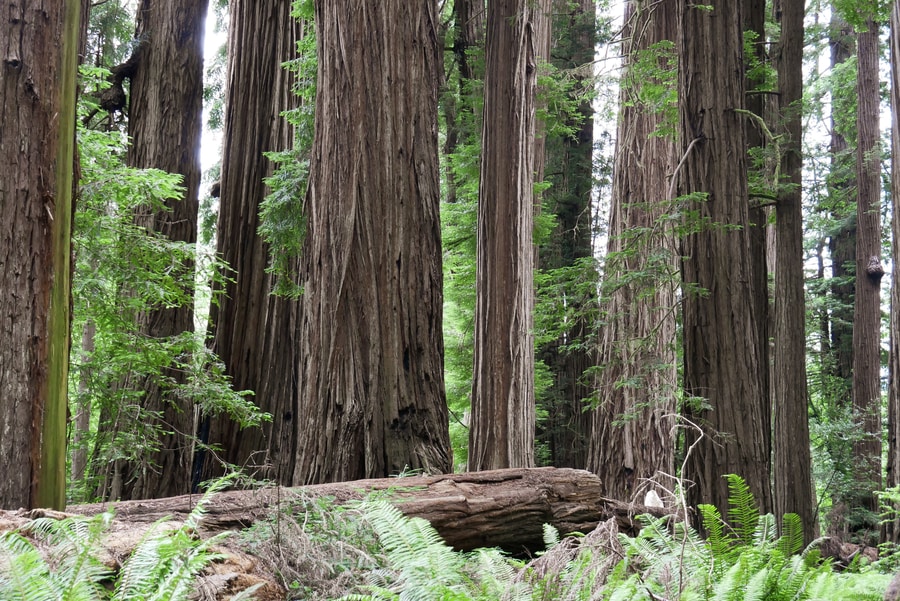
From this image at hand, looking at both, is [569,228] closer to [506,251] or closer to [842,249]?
[506,251]

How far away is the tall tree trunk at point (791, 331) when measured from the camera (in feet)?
35.1

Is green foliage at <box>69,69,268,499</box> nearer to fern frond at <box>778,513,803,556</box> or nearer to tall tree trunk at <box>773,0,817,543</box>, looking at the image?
fern frond at <box>778,513,803,556</box>

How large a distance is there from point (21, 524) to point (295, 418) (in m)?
5.16

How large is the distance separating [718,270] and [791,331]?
4.82 meters

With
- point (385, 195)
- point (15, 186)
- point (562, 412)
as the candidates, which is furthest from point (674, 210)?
point (562, 412)

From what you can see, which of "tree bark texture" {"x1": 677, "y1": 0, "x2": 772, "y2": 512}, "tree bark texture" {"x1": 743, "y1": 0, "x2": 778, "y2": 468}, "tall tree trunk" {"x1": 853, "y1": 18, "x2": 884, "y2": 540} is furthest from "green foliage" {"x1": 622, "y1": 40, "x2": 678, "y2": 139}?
"tall tree trunk" {"x1": 853, "y1": 18, "x2": 884, "y2": 540}

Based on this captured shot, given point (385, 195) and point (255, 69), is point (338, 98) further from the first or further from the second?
point (255, 69)

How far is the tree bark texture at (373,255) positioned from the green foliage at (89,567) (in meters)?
3.05

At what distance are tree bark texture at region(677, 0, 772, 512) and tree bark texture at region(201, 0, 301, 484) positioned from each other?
393cm

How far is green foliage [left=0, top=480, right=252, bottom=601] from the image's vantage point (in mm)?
1953

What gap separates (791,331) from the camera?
1085cm

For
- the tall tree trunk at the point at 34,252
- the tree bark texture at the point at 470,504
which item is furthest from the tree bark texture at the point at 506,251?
the tall tree trunk at the point at 34,252

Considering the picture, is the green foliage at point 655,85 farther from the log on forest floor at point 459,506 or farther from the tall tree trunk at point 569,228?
the tall tree trunk at point 569,228

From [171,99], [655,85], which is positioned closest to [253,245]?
[171,99]
